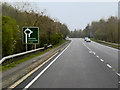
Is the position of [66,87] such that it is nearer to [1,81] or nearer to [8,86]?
[8,86]

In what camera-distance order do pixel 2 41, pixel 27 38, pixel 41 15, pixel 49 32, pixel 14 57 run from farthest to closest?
pixel 49 32
pixel 41 15
pixel 27 38
pixel 2 41
pixel 14 57

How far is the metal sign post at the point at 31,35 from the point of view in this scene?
21453mm

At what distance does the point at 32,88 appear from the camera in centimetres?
675

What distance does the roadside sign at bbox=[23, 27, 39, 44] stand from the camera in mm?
21453

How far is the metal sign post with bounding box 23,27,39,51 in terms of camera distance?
21.5 meters

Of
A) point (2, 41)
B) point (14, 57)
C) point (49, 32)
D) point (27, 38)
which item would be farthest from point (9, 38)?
point (49, 32)

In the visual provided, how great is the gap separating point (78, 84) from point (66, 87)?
689 millimetres

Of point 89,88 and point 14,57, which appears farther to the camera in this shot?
point 14,57

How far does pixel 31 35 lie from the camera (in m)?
21.9

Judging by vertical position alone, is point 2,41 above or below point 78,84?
above

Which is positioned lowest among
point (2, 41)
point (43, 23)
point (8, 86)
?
point (8, 86)

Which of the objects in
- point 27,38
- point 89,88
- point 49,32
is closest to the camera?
point 89,88

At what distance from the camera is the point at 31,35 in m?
21.9

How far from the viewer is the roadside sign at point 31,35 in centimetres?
2145
